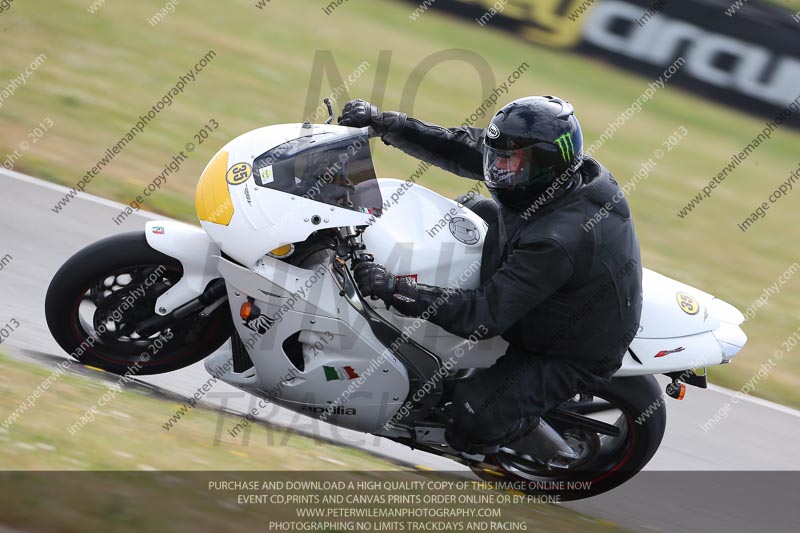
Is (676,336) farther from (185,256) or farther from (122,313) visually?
(122,313)

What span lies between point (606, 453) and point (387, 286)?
182 centimetres

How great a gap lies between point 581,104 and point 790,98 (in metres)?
3.46

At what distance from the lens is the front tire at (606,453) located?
15.5 feet

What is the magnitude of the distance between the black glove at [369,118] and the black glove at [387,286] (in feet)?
2.66

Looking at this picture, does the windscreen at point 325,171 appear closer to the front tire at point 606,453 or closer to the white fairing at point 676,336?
Answer: the white fairing at point 676,336

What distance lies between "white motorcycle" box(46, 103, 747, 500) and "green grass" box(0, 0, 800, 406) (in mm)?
2609

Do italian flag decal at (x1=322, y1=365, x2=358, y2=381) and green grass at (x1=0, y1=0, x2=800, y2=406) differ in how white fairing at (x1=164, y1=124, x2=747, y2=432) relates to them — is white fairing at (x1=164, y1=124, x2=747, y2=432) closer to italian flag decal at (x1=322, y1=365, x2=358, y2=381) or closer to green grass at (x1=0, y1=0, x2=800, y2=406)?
italian flag decal at (x1=322, y1=365, x2=358, y2=381)

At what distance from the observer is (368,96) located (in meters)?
11.6

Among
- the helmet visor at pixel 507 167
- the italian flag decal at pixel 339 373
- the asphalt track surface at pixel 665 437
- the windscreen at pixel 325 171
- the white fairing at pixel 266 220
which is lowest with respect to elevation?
the asphalt track surface at pixel 665 437

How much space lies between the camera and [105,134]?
29.0 feet

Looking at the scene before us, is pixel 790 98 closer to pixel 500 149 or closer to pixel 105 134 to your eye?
pixel 105 134

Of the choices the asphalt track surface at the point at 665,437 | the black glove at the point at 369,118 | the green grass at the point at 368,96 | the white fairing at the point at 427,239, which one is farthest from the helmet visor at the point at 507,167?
the green grass at the point at 368,96

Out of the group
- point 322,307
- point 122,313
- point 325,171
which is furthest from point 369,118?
point 122,313

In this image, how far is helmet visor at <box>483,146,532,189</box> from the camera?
403 centimetres
